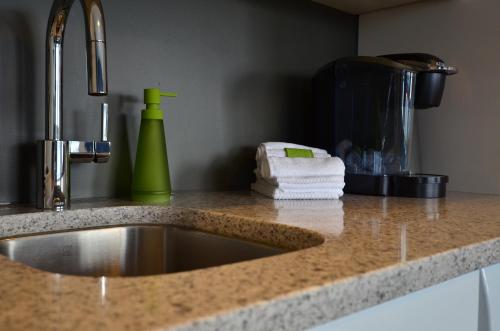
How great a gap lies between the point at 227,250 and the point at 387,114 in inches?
24.1

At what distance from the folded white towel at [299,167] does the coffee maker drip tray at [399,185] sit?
0.13 meters

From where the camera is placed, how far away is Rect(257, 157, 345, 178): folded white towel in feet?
3.42

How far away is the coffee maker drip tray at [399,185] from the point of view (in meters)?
1.13

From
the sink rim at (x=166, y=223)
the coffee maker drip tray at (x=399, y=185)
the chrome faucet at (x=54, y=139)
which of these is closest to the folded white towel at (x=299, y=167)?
the coffee maker drip tray at (x=399, y=185)

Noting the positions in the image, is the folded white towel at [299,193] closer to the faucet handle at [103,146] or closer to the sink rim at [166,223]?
the sink rim at [166,223]

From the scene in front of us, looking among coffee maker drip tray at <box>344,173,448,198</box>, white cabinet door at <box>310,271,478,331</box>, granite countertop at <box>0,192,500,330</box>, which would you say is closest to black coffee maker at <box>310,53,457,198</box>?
coffee maker drip tray at <box>344,173,448,198</box>

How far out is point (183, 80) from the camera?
1.13 metres

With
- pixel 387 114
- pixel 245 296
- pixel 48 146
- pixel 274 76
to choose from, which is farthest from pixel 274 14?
pixel 245 296

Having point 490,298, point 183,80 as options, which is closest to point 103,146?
point 183,80

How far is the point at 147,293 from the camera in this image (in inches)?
14.8

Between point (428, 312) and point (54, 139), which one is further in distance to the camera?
point (54, 139)

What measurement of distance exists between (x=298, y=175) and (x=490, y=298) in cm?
47

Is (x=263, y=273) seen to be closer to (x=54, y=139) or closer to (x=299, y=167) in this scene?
(x=54, y=139)

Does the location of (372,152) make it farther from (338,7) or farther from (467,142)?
(338,7)
